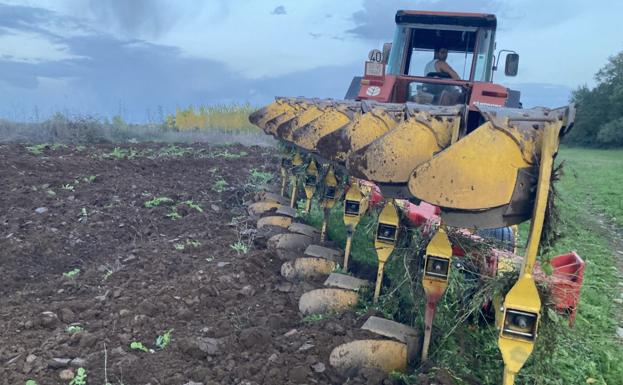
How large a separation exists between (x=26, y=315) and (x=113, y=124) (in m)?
14.9

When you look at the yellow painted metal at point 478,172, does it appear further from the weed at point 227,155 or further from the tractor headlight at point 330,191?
the weed at point 227,155

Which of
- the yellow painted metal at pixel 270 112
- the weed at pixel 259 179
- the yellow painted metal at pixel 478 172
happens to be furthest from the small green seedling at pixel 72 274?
the weed at pixel 259 179

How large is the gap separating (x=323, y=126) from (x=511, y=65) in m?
3.84

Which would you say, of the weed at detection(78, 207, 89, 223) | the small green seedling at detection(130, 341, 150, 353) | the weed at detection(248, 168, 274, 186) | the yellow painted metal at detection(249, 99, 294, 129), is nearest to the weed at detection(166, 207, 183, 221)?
the weed at detection(78, 207, 89, 223)

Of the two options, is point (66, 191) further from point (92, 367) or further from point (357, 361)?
point (357, 361)

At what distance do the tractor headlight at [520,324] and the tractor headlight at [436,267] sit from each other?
1.95 ft

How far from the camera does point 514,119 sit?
2242 millimetres

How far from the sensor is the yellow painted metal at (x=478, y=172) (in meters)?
2.08

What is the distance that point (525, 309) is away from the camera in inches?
82.5

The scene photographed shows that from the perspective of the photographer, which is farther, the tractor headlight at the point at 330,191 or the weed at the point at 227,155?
the weed at the point at 227,155

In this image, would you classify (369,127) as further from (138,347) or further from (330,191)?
(138,347)

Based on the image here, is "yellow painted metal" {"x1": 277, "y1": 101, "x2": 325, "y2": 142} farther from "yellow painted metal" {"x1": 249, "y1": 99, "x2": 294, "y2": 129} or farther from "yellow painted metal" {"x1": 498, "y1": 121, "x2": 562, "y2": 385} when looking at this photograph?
"yellow painted metal" {"x1": 498, "y1": 121, "x2": 562, "y2": 385}

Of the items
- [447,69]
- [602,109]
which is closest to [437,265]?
[447,69]

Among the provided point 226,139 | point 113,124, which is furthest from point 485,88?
point 113,124
